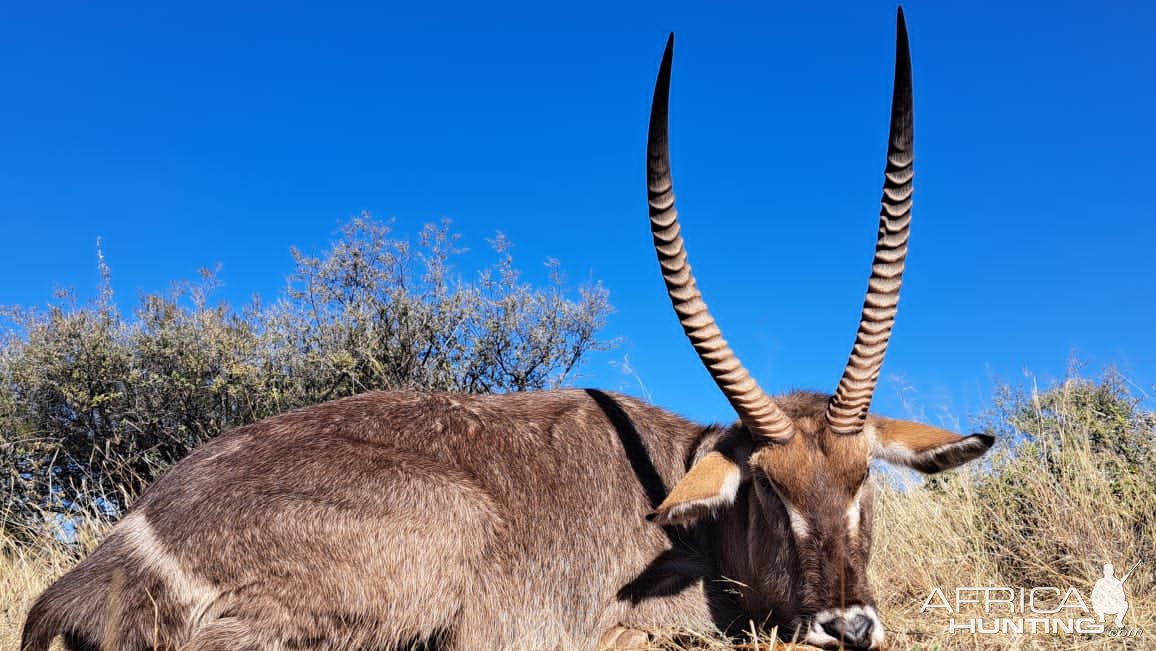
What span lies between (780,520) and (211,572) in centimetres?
279

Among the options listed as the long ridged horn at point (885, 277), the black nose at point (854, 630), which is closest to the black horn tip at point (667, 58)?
the long ridged horn at point (885, 277)

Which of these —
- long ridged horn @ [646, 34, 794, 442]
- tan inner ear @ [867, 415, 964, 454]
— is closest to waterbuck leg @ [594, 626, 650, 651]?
long ridged horn @ [646, 34, 794, 442]

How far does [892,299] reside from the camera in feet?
16.9

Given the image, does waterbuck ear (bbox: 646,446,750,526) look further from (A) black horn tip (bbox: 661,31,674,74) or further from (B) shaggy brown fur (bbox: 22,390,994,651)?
(A) black horn tip (bbox: 661,31,674,74)

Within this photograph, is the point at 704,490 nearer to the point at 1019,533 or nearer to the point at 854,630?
the point at 854,630

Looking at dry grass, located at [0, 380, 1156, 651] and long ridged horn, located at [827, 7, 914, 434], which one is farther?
dry grass, located at [0, 380, 1156, 651]

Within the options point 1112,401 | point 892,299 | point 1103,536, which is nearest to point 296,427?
point 892,299

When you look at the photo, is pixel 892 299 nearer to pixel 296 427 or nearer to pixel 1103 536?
pixel 1103 536

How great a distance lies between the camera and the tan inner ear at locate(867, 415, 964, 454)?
5023mm

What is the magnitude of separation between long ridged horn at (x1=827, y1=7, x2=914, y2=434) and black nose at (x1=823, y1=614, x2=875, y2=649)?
0.97 m

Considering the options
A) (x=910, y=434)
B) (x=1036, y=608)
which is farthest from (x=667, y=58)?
(x=1036, y=608)

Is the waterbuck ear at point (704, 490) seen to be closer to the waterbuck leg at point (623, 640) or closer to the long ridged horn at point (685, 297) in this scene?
the long ridged horn at point (685, 297)

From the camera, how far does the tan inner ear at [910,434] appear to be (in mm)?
5023

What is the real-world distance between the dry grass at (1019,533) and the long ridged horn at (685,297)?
117 centimetres
